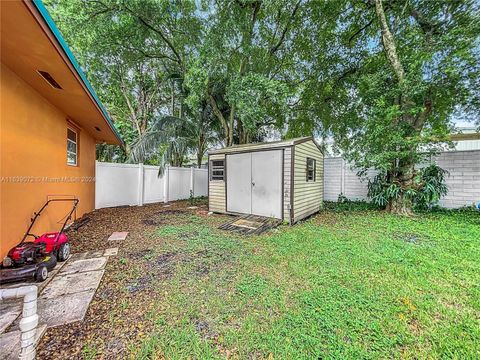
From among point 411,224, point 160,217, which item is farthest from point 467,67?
point 160,217

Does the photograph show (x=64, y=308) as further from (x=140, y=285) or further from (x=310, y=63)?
(x=310, y=63)

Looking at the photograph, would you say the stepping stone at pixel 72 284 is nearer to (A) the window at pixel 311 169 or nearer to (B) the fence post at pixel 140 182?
(A) the window at pixel 311 169

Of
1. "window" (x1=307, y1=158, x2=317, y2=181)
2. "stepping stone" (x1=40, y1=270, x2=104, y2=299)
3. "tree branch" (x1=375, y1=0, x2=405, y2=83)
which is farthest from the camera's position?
"window" (x1=307, y1=158, x2=317, y2=181)

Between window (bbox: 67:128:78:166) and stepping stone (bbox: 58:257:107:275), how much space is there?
2.98 m

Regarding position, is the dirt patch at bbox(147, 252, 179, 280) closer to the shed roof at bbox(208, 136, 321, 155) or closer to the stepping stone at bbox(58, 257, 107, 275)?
the stepping stone at bbox(58, 257, 107, 275)

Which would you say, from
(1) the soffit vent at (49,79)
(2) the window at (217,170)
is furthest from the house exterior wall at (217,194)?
(1) the soffit vent at (49,79)

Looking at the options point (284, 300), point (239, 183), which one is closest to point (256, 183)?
point (239, 183)

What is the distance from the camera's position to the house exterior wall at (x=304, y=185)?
574 centimetres

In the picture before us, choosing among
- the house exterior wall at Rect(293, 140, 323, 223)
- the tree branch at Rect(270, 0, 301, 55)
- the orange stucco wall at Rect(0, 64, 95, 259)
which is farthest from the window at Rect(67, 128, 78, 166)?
the tree branch at Rect(270, 0, 301, 55)

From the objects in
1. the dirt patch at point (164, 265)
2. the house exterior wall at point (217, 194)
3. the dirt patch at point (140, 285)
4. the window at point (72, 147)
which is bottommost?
the dirt patch at point (140, 285)

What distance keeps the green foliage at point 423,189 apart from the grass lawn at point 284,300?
2279 mm

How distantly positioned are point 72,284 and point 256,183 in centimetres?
457

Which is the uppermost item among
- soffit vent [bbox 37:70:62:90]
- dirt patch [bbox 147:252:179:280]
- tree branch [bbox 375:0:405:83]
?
tree branch [bbox 375:0:405:83]

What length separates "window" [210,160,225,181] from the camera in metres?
7.12
